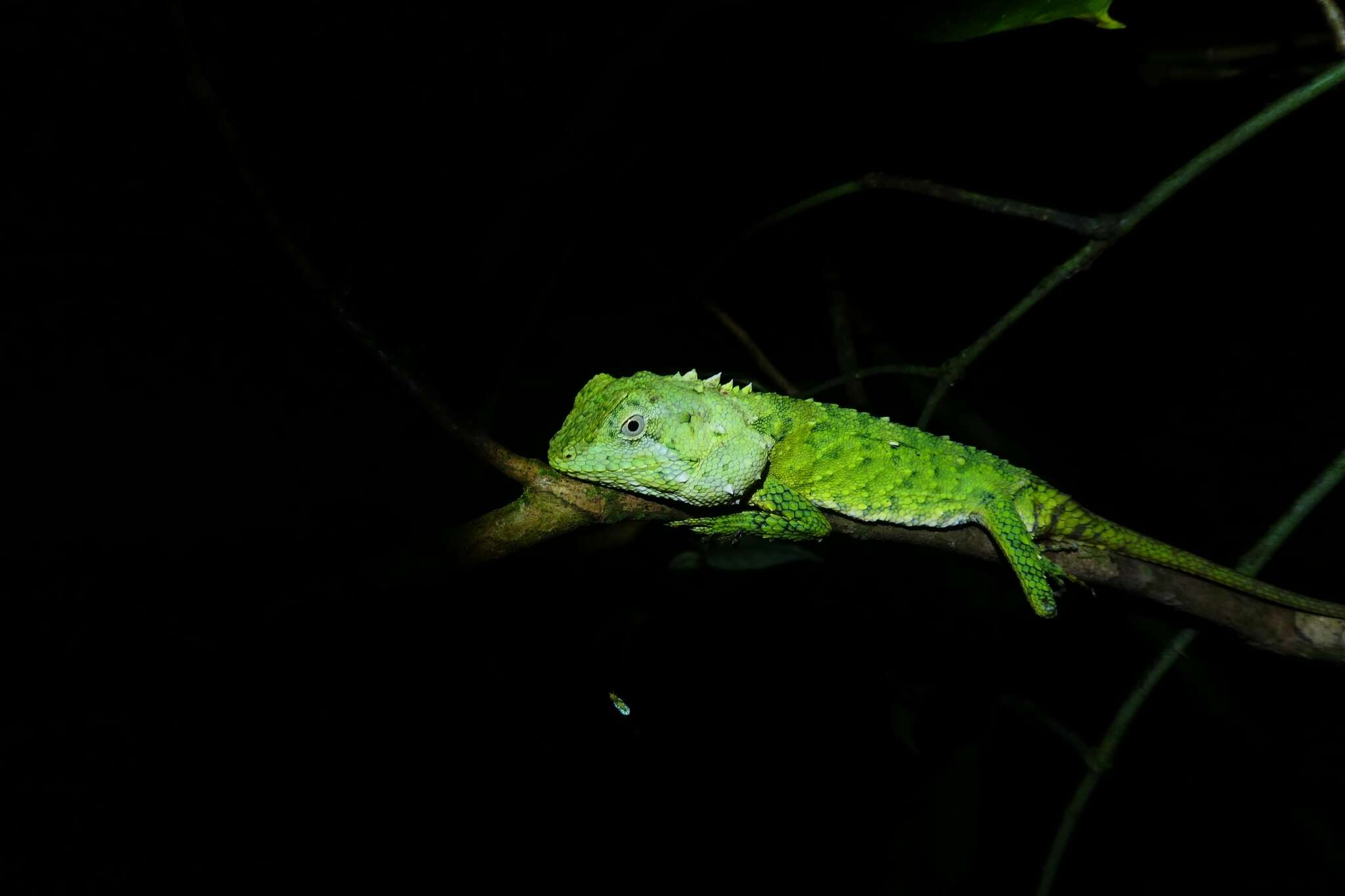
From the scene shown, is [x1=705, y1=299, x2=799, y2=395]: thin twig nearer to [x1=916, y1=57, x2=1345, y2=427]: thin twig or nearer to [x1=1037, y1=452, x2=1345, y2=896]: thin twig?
[x1=916, y1=57, x2=1345, y2=427]: thin twig

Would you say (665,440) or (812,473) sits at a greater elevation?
(665,440)

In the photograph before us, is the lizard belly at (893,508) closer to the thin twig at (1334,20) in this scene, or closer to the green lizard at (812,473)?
the green lizard at (812,473)

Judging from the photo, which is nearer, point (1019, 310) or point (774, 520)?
point (1019, 310)

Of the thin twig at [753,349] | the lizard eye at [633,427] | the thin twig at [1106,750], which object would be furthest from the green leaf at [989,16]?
the thin twig at [1106,750]

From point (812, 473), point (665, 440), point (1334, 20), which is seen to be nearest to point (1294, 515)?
point (1334, 20)

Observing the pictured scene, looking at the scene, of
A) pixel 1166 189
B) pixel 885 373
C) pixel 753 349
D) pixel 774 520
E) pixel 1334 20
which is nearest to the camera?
pixel 1334 20

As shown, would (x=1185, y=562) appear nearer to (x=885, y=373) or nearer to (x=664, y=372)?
(x=885, y=373)

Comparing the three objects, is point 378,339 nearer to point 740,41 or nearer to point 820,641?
point 740,41
